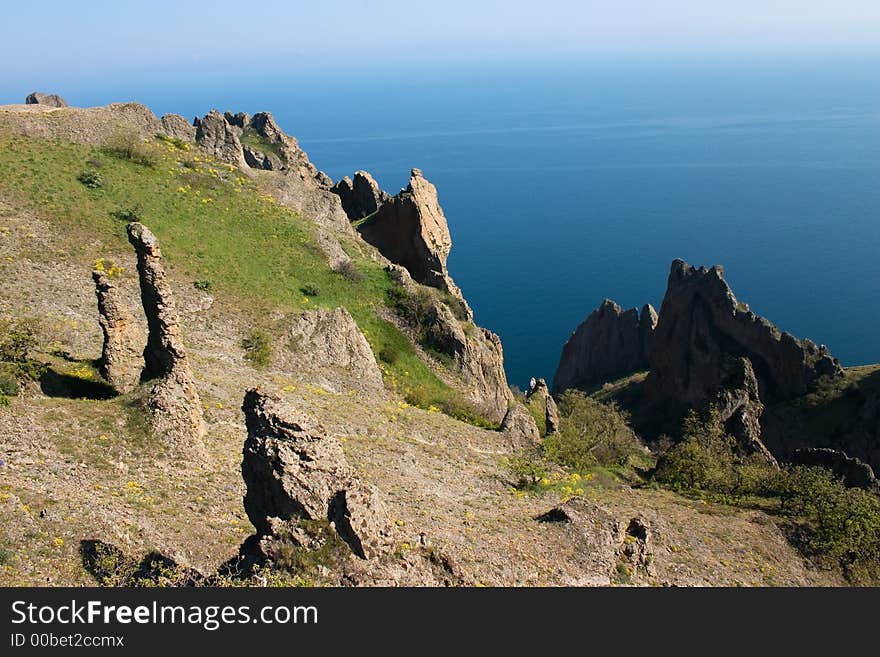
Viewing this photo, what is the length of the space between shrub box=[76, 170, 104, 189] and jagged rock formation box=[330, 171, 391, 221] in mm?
29235

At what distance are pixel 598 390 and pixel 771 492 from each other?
65453 mm

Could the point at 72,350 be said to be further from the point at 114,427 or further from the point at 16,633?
the point at 16,633

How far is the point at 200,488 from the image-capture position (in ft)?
80.0

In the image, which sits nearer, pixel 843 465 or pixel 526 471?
pixel 526 471

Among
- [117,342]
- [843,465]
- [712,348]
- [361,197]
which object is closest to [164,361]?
[117,342]

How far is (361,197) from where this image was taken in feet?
250

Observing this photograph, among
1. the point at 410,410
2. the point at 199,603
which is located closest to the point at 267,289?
the point at 410,410

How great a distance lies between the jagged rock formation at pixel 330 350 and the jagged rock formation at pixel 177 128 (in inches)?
1297

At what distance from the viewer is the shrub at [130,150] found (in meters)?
55.8

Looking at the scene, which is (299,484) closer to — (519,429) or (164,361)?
(164,361)

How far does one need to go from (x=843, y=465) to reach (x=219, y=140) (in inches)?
2457

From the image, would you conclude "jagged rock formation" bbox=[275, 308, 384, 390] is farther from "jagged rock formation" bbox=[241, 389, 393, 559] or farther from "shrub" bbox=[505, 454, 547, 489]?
"jagged rock formation" bbox=[241, 389, 393, 559]

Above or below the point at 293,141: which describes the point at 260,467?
below

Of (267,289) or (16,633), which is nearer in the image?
(16,633)
